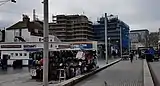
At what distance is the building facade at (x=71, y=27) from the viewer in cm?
12907

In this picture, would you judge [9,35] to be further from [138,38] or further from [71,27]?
[138,38]

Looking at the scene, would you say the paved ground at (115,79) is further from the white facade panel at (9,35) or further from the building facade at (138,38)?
the building facade at (138,38)

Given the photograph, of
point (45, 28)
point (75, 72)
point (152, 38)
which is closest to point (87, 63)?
point (75, 72)

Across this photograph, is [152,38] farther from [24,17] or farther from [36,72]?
[36,72]

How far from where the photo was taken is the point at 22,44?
44.5 meters

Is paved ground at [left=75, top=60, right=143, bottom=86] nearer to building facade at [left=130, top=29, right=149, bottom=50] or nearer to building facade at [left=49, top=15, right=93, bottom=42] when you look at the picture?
building facade at [left=130, top=29, right=149, bottom=50]

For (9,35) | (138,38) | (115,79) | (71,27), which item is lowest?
(115,79)

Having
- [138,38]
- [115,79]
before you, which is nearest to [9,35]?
[115,79]

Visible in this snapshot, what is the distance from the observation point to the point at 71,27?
14012cm

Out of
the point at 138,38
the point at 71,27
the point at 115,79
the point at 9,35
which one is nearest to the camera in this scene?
the point at 115,79

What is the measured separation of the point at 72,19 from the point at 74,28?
273 inches

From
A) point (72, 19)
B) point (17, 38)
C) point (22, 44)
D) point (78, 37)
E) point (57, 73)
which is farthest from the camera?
point (72, 19)

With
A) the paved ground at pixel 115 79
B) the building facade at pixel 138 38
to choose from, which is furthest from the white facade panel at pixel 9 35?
the building facade at pixel 138 38

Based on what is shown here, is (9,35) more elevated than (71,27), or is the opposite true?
(71,27)
